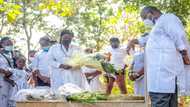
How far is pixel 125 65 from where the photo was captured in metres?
11.2

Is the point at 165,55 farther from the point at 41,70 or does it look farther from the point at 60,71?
the point at 41,70

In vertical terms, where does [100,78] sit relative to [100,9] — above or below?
below

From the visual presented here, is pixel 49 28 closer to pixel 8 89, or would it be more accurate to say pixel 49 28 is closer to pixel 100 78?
pixel 100 78

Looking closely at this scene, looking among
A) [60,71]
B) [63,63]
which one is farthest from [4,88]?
[63,63]

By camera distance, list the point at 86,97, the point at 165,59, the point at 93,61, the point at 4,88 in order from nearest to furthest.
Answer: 1. the point at 165,59
2. the point at 86,97
3. the point at 93,61
4. the point at 4,88

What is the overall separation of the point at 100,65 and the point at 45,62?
2.50m

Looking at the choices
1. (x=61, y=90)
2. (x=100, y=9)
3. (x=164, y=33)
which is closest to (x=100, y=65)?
(x=61, y=90)

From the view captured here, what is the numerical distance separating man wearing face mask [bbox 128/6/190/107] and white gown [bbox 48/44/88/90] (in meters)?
2.46

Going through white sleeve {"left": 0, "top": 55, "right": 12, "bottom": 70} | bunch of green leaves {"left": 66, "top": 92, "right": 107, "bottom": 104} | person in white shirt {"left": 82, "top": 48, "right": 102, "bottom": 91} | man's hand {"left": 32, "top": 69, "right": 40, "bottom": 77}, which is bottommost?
person in white shirt {"left": 82, "top": 48, "right": 102, "bottom": 91}

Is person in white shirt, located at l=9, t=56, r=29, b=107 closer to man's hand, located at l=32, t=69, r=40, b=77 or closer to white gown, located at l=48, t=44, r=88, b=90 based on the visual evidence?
man's hand, located at l=32, t=69, r=40, b=77

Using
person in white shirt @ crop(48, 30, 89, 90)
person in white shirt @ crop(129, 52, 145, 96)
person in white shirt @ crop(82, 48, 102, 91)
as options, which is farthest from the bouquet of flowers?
person in white shirt @ crop(82, 48, 102, 91)

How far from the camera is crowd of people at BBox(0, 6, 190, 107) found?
256 inches

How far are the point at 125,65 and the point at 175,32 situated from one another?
4661 mm

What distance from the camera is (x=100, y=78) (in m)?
11.5
